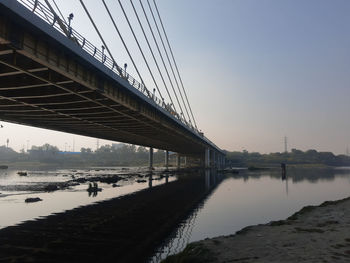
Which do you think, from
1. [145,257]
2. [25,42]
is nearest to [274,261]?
[145,257]

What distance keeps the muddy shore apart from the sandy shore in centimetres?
419

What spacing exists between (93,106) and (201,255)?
3118cm

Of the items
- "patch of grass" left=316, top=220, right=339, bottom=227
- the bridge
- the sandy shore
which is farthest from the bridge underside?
"patch of grass" left=316, top=220, right=339, bottom=227

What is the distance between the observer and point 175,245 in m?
18.1

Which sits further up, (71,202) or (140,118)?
(140,118)

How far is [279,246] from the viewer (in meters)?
13.6

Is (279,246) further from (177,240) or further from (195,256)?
(177,240)

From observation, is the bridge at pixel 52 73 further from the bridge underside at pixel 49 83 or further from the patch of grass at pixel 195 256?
the patch of grass at pixel 195 256

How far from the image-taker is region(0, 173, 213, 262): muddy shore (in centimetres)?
1573

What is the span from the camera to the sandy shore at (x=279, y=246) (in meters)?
11.9

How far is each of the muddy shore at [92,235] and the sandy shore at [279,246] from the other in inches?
165

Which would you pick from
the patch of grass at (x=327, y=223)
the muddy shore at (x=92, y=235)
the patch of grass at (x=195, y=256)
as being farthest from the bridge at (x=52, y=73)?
the patch of grass at (x=327, y=223)

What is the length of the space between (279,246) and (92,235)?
1338cm

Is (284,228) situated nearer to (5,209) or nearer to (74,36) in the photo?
(74,36)
